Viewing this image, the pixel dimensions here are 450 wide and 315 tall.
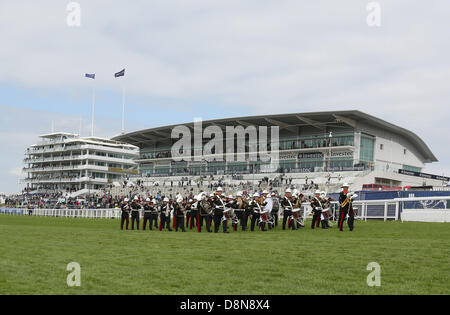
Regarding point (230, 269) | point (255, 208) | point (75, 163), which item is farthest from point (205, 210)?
point (75, 163)

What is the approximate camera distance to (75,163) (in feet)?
320

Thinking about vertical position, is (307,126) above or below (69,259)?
above

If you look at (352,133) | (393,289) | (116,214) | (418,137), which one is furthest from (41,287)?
(418,137)

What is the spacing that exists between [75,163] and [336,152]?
185 ft

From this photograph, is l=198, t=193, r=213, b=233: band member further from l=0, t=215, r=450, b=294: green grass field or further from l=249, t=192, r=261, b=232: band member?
l=0, t=215, r=450, b=294: green grass field

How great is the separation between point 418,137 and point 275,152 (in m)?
20.8

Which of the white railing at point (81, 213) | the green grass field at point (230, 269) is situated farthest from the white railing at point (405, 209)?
the white railing at point (81, 213)

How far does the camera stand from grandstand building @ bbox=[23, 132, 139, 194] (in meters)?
94.6

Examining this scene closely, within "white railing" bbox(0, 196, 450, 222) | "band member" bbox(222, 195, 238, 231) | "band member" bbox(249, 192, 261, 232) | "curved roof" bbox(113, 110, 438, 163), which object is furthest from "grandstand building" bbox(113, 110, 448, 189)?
"band member" bbox(222, 195, 238, 231)

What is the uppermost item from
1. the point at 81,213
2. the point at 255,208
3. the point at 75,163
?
the point at 75,163

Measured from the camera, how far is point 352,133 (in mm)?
60875

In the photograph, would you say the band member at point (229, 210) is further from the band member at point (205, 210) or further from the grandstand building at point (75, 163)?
the grandstand building at point (75, 163)

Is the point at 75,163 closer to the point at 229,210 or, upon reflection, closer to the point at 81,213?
the point at 81,213
